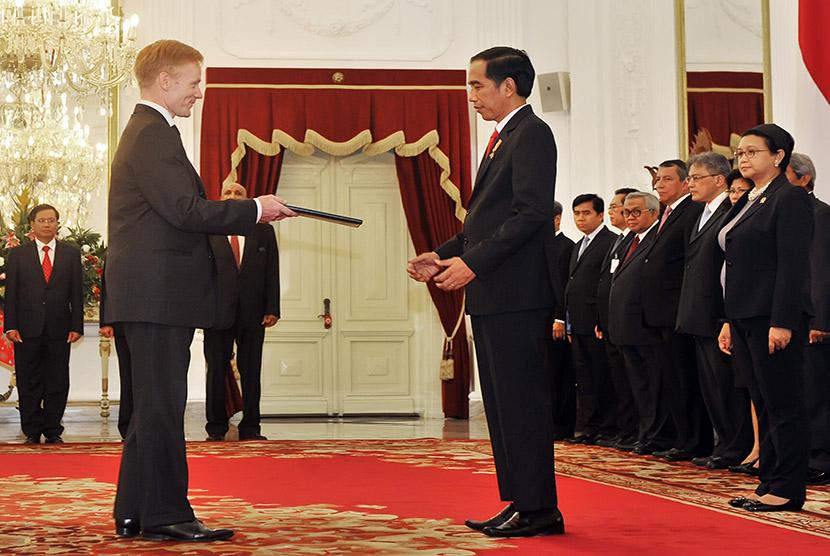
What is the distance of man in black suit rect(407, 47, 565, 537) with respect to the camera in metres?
3.00

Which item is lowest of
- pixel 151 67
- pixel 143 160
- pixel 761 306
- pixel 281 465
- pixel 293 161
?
pixel 281 465

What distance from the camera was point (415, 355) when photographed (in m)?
9.32

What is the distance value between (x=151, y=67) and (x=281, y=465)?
261 centimetres

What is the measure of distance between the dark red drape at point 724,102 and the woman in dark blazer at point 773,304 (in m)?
3.04

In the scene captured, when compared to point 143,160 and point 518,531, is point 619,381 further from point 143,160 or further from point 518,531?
point 143,160

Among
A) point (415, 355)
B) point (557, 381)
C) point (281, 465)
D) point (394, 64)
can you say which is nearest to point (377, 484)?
point (281, 465)

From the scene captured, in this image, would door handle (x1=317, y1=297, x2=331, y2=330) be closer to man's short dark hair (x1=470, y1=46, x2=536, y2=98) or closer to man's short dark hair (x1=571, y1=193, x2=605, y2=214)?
man's short dark hair (x1=571, y1=193, x2=605, y2=214)

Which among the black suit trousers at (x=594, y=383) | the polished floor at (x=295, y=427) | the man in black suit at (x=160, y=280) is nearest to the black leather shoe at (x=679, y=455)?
the black suit trousers at (x=594, y=383)

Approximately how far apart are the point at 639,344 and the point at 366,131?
4101mm

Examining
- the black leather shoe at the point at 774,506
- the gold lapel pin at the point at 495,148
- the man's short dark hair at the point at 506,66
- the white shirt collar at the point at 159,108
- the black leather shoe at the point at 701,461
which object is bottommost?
the black leather shoe at the point at 701,461

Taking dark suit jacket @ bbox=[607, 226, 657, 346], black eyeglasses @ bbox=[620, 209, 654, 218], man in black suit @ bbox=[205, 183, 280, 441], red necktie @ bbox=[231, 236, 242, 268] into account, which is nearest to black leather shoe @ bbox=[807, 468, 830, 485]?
dark suit jacket @ bbox=[607, 226, 657, 346]

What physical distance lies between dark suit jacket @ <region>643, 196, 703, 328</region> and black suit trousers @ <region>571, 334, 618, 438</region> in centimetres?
92

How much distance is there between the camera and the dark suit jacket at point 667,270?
5469mm

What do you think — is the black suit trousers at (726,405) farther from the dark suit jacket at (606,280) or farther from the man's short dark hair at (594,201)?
the man's short dark hair at (594,201)
